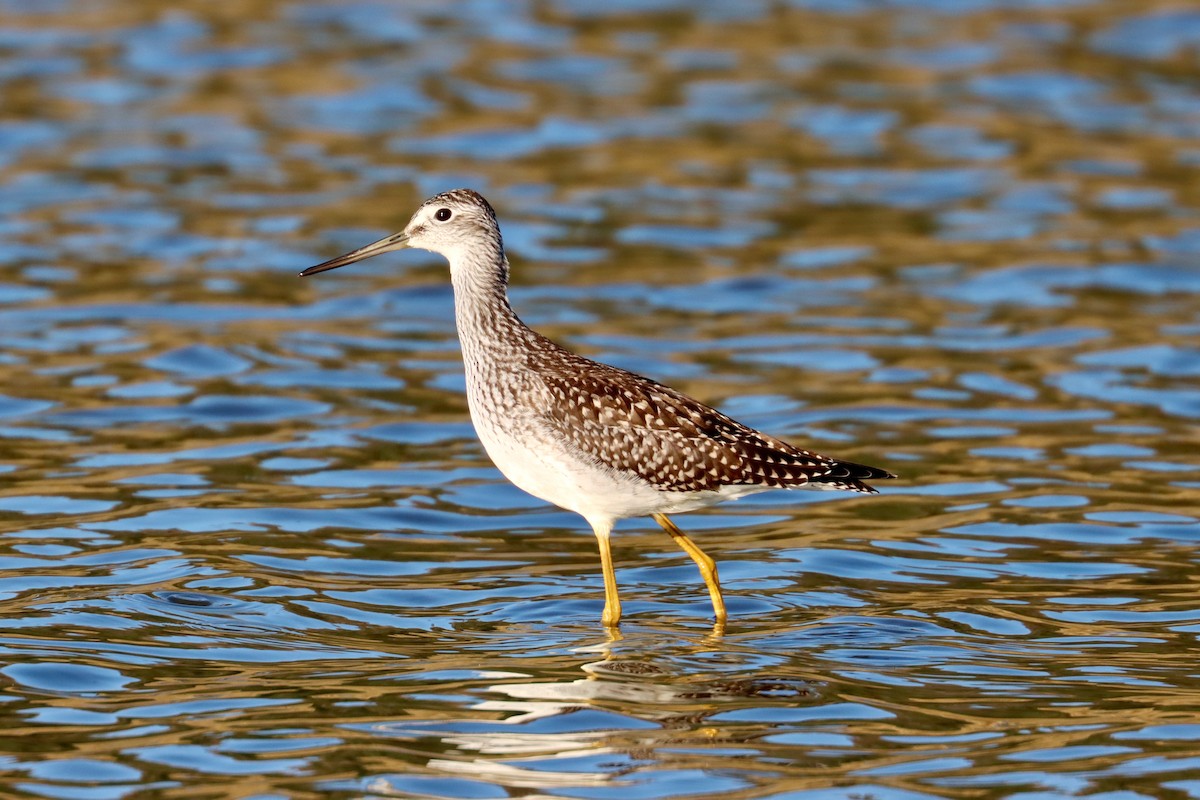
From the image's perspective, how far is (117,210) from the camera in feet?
70.4

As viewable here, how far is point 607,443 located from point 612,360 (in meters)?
6.35

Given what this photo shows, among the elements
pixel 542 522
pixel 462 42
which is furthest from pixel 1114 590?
pixel 462 42

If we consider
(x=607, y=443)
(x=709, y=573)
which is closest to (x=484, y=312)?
(x=607, y=443)

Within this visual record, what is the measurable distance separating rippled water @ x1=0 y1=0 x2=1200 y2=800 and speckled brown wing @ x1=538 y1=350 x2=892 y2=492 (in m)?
0.89

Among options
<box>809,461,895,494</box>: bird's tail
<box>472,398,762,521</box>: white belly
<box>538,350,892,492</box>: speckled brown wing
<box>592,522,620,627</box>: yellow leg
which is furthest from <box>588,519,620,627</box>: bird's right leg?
<box>809,461,895,494</box>: bird's tail

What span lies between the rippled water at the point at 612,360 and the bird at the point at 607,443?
775mm

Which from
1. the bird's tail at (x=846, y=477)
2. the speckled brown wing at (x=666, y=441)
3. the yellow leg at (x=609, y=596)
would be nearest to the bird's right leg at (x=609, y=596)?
the yellow leg at (x=609, y=596)

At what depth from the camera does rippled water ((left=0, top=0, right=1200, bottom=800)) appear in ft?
31.7

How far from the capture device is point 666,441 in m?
11.4

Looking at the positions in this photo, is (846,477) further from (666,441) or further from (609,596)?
(609,596)

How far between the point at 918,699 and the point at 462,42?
18.9 metres

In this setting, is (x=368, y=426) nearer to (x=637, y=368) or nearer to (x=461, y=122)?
(x=637, y=368)

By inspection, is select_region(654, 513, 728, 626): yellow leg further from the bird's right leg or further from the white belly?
the bird's right leg

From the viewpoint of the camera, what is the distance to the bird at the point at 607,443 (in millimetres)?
11227
